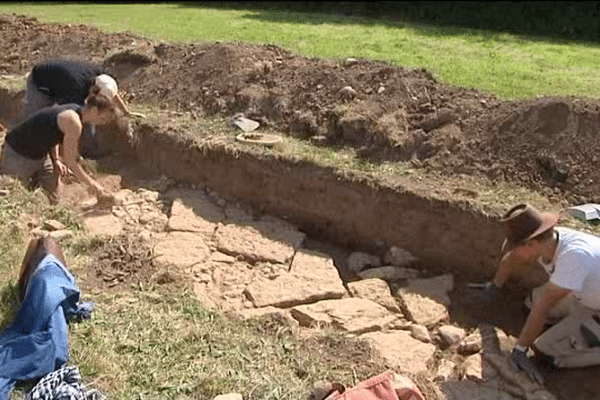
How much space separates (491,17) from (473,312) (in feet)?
24.7

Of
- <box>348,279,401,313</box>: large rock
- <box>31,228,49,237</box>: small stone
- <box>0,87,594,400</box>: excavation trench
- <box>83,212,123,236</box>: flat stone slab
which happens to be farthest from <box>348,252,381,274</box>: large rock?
<box>31,228,49,237</box>: small stone

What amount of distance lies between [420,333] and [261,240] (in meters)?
1.76

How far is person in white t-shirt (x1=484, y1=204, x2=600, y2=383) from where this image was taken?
4234 millimetres

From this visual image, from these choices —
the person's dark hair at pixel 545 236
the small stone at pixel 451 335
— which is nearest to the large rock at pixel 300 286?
the small stone at pixel 451 335

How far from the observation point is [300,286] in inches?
221

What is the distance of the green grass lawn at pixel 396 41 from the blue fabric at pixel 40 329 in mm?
4525

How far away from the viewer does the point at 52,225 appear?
601 centimetres

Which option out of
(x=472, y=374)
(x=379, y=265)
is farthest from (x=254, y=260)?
(x=472, y=374)

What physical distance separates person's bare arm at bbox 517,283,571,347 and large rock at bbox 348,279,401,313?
3.64 ft

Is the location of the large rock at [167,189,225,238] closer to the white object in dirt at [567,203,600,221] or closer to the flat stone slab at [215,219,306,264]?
the flat stone slab at [215,219,306,264]

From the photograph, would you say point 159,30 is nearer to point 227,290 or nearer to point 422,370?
point 227,290

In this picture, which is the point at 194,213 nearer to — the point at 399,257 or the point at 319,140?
the point at 319,140

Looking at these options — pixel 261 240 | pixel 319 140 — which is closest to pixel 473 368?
pixel 261 240

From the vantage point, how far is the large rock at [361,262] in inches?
239
